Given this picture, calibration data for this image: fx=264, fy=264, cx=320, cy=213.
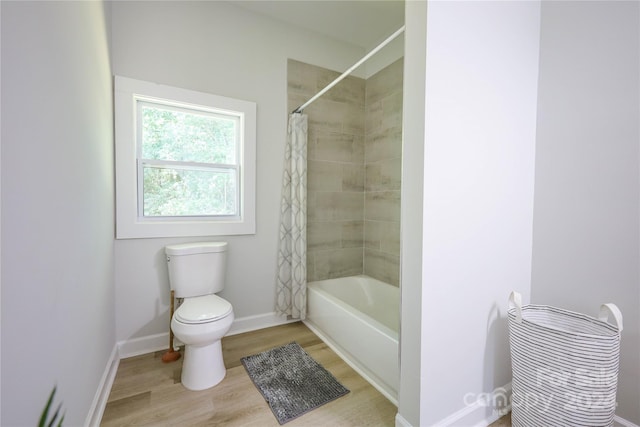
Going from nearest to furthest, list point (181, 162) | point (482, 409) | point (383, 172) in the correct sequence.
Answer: point (482, 409)
point (181, 162)
point (383, 172)

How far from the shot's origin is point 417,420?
44.5 inches

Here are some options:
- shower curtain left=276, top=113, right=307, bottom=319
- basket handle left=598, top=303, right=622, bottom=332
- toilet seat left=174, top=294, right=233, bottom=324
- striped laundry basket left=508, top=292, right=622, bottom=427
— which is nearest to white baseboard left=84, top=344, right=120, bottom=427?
toilet seat left=174, top=294, right=233, bottom=324

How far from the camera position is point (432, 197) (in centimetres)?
112

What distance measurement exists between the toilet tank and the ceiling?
1.99m

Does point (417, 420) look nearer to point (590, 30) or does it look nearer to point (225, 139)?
point (590, 30)

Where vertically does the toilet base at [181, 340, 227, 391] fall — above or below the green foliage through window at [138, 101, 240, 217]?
below

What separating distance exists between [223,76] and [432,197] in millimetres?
1933

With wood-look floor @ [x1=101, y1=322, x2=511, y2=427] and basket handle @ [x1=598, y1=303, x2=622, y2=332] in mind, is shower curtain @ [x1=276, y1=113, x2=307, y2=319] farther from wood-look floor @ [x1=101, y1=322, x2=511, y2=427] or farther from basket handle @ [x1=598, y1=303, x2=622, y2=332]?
basket handle @ [x1=598, y1=303, x2=622, y2=332]

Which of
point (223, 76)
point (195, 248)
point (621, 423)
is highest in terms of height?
point (223, 76)

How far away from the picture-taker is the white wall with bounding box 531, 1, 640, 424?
1.20 m

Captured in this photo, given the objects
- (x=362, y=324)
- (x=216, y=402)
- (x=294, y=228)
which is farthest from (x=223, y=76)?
(x=216, y=402)

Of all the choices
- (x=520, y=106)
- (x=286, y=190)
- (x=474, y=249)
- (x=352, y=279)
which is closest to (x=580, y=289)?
(x=474, y=249)

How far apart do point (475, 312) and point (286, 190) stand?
1664mm

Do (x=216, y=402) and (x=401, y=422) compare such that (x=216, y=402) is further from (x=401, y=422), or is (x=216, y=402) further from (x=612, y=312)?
(x=612, y=312)
